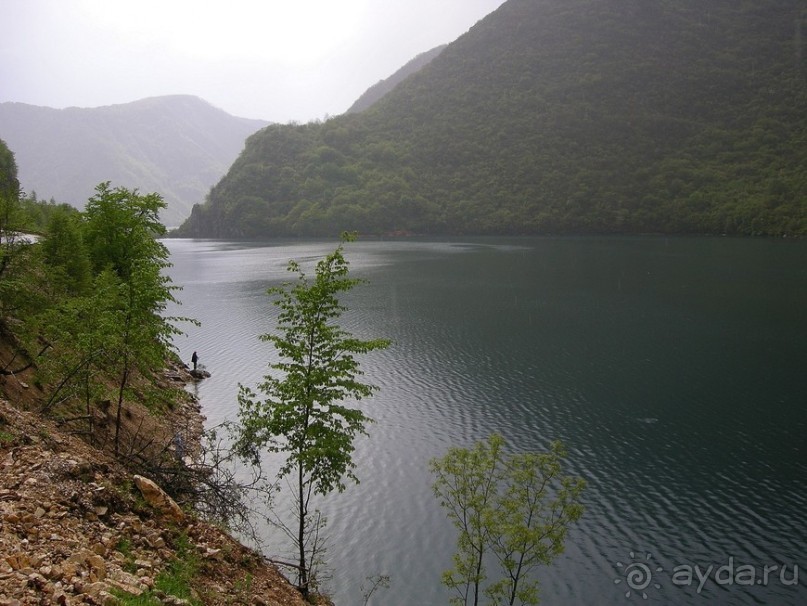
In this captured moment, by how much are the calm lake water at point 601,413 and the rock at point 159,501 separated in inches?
290

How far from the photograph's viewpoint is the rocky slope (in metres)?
7.36

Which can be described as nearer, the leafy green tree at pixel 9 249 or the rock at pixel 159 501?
the rock at pixel 159 501

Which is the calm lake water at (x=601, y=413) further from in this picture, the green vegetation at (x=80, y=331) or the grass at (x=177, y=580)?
the green vegetation at (x=80, y=331)

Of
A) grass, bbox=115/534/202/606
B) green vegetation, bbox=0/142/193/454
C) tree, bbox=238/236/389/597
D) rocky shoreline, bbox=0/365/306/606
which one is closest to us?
rocky shoreline, bbox=0/365/306/606

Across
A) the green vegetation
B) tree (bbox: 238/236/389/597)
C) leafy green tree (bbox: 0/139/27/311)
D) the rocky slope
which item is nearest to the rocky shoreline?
the rocky slope

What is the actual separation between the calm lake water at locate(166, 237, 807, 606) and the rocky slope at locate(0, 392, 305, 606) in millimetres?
6571

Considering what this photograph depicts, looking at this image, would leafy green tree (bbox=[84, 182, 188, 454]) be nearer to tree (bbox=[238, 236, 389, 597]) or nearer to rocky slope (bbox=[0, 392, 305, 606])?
rocky slope (bbox=[0, 392, 305, 606])

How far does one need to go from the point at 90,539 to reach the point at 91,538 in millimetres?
48

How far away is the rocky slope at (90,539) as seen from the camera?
7.36 meters

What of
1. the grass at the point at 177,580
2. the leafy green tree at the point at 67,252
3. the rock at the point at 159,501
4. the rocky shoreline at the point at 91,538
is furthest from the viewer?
the leafy green tree at the point at 67,252

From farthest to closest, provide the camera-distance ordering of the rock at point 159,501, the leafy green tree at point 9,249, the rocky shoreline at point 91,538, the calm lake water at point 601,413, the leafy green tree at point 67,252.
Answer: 1. the leafy green tree at point 67,252
2. the calm lake water at point 601,413
3. the leafy green tree at point 9,249
4. the rock at point 159,501
5. the rocky shoreline at point 91,538

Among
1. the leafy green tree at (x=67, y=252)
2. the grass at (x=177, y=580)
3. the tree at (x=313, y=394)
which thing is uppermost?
the leafy green tree at (x=67, y=252)

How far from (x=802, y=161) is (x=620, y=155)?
53132 mm

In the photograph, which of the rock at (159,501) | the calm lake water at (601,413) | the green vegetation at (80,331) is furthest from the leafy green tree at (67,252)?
the rock at (159,501)
